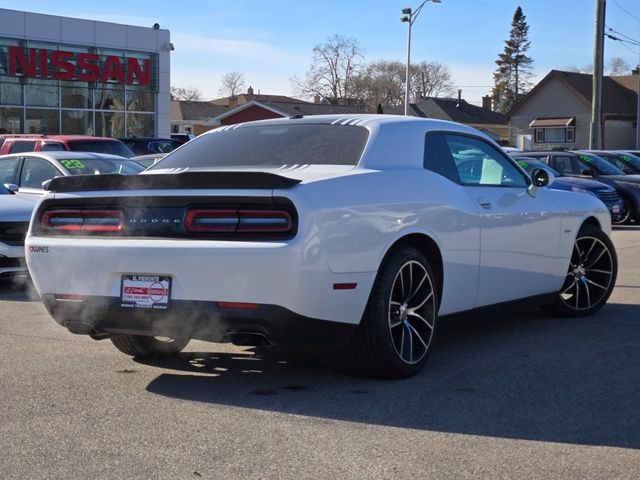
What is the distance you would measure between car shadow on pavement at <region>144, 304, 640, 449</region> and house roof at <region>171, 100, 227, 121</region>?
73722 mm

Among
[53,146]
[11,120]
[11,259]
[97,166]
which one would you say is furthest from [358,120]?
[11,120]

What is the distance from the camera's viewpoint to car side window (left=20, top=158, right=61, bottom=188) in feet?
38.7

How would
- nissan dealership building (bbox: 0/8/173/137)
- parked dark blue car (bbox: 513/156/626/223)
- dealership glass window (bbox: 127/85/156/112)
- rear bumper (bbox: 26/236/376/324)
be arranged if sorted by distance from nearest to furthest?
rear bumper (bbox: 26/236/376/324), parked dark blue car (bbox: 513/156/626/223), nissan dealership building (bbox: 0/8/173/137), dealership glass window (bbox: 127/85/156/112)

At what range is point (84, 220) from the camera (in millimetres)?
5359

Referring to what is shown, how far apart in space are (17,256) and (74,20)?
2768 cm

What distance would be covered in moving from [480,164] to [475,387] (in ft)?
6.30

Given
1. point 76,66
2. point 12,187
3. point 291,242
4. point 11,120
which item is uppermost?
point 76,66

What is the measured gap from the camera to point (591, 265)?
7.89 metres

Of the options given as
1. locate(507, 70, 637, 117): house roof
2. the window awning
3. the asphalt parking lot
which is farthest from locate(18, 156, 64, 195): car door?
the window awning

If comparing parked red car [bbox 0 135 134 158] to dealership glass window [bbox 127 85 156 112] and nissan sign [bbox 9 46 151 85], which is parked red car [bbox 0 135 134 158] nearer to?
nissan sign [bbox 9 46 151 85]

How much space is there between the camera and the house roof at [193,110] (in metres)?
79.1

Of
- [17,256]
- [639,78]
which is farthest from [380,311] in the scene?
[639,78]

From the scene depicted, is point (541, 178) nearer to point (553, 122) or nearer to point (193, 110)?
point (553, 122)

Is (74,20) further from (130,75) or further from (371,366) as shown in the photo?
(371,366)
